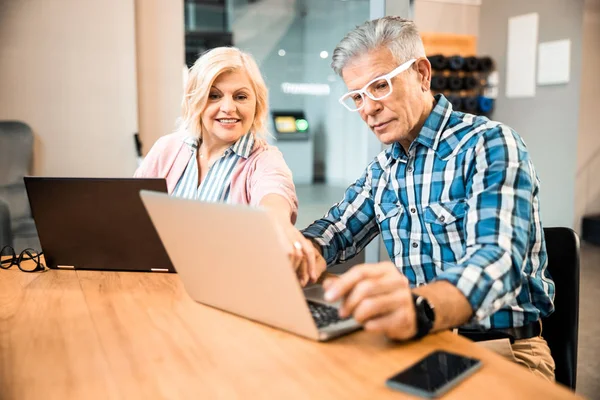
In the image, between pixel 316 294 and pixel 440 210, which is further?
pixel 440 210

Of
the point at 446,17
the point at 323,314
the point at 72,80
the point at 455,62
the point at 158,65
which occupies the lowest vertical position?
the point at 323,314

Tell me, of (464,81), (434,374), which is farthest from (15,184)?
(464,81)

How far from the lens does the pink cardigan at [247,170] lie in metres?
1.89

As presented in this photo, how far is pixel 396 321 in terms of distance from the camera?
3.13ft

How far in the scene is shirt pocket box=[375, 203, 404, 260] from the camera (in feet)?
5.35

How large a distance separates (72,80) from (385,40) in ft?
8.10

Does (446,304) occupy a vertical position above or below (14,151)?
below

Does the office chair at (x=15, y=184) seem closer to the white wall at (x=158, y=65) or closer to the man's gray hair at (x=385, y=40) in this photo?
the white wall at (x=158, y=65)

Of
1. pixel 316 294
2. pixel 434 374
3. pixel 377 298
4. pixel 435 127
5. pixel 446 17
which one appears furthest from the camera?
pixel 446 17

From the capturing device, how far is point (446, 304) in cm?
103

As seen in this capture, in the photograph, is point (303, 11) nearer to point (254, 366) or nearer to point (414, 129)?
point (414, 129)

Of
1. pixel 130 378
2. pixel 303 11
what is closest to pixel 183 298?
pixel 130 378

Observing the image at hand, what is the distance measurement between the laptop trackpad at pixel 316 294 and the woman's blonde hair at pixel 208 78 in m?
0.97

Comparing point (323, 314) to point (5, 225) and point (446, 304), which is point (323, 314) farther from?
point (5, 225)
